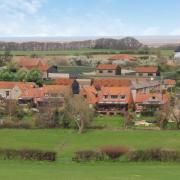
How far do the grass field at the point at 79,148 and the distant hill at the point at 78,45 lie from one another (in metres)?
77.0

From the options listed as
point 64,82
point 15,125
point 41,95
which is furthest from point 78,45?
point 15,125

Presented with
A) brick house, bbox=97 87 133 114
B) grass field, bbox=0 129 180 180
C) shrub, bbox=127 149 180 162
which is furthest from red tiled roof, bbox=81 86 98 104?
shrub, bbox=127 149 180 162

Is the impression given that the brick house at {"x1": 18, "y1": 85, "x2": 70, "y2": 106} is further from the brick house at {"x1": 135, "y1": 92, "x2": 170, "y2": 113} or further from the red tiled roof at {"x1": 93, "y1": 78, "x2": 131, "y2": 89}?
the red tiled roof at {"x1": 93, "y1": 78, "x2": 131, "y2": 89}

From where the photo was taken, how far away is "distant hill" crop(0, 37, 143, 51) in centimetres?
10412

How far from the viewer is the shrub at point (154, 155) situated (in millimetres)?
18453

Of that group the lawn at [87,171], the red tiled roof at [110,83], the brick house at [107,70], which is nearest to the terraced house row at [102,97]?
the red tiled roof at [110,83]

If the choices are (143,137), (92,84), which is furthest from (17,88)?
(143,137)

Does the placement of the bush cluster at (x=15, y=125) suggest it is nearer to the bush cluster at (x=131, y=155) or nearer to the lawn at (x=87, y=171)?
the bush cluster at (x=131, y=155)

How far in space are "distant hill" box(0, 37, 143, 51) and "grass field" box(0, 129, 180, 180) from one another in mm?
77020

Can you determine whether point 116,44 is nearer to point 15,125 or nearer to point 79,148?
point 15,125

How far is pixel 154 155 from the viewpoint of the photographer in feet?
60.9

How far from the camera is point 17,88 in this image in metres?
38.1

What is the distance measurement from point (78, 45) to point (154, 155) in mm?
97076

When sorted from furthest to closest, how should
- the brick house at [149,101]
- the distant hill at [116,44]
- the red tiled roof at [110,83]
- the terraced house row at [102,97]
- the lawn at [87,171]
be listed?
the distant hill at [116,44] → the red tiled roof at [110,83] → the terraced house row at [102,97] → the brick house at [149,101] → the lawn at [87,171]
